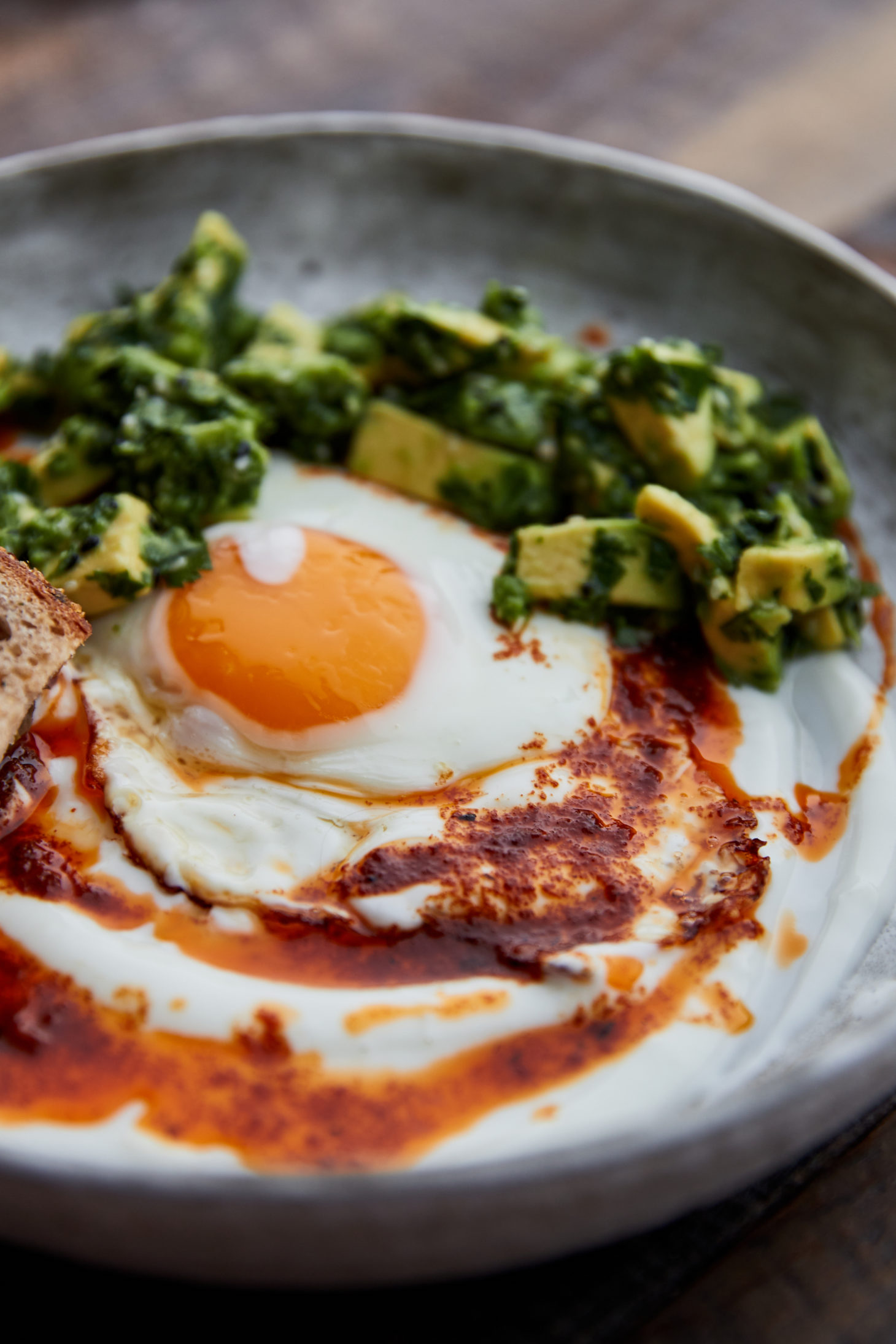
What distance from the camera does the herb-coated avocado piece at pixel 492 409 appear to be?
386 cm

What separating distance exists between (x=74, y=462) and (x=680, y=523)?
79.7 inches

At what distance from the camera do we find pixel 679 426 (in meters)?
3.72

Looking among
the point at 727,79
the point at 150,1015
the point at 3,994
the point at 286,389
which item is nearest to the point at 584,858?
the point at 150,1015

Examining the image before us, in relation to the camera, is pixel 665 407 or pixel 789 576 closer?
pixel 789 576

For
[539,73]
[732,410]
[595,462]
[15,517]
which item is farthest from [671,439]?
[539,73]

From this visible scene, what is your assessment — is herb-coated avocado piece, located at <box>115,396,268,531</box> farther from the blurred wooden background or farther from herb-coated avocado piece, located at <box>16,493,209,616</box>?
the blurred wooden background

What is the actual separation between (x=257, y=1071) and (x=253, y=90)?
5258mm

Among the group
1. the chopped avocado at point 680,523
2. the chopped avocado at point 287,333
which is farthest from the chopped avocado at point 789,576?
the chopped avocado at point 287,333

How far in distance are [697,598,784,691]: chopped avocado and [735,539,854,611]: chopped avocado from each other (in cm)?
6

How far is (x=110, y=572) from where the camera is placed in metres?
3.34

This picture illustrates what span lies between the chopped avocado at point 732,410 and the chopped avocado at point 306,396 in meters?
1.24

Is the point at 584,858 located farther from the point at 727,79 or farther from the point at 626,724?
the point at 727,79

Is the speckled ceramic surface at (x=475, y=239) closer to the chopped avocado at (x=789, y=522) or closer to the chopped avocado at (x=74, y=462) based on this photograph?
the chopped avocado at (x=789, y=522)

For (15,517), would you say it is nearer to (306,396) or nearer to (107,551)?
(107,551)
